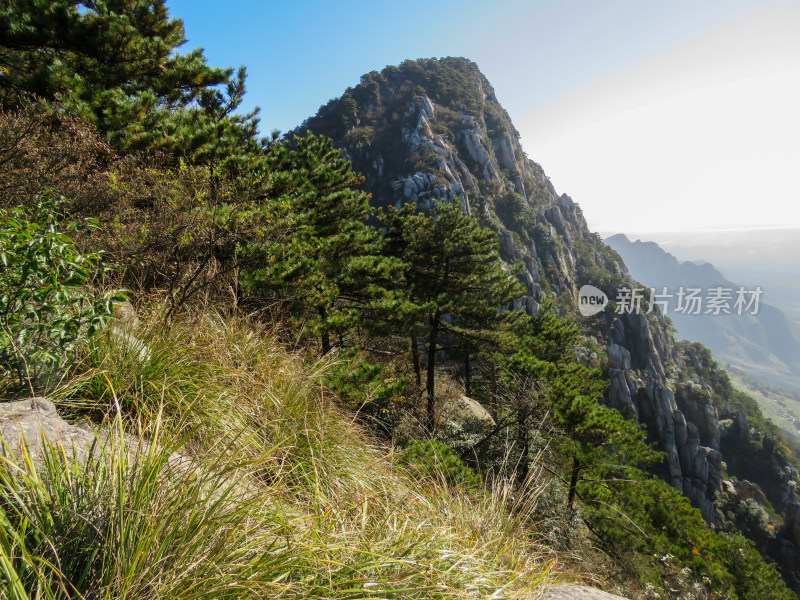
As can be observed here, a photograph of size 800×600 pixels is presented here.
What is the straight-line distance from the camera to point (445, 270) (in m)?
12.8

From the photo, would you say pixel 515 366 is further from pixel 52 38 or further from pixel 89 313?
pixel 52 38

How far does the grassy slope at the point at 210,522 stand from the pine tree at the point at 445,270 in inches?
359

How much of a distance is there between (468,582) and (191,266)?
4.80m

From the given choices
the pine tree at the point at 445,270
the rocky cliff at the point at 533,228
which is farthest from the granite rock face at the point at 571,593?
the rocky cliff at the point at 533,228

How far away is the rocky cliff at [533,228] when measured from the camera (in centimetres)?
4600

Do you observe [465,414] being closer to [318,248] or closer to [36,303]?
[318,248]

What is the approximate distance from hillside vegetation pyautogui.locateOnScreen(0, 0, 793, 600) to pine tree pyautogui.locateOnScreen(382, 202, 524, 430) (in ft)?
0.36

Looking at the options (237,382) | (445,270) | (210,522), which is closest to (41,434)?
(210,522)

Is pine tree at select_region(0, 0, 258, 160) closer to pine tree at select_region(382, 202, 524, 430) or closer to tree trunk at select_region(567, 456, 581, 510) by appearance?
pine tree at select_region(382, 202, 524, 430)

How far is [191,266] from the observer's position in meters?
4.77

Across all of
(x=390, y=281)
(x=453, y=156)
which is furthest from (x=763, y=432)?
(x=390, y=281)

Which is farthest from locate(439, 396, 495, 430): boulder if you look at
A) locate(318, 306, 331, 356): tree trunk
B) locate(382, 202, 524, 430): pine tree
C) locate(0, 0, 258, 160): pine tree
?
locate(0, 0, 258, 160): pine tree

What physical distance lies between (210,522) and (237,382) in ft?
5.02

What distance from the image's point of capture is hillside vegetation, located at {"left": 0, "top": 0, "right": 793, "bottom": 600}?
1.32 m
